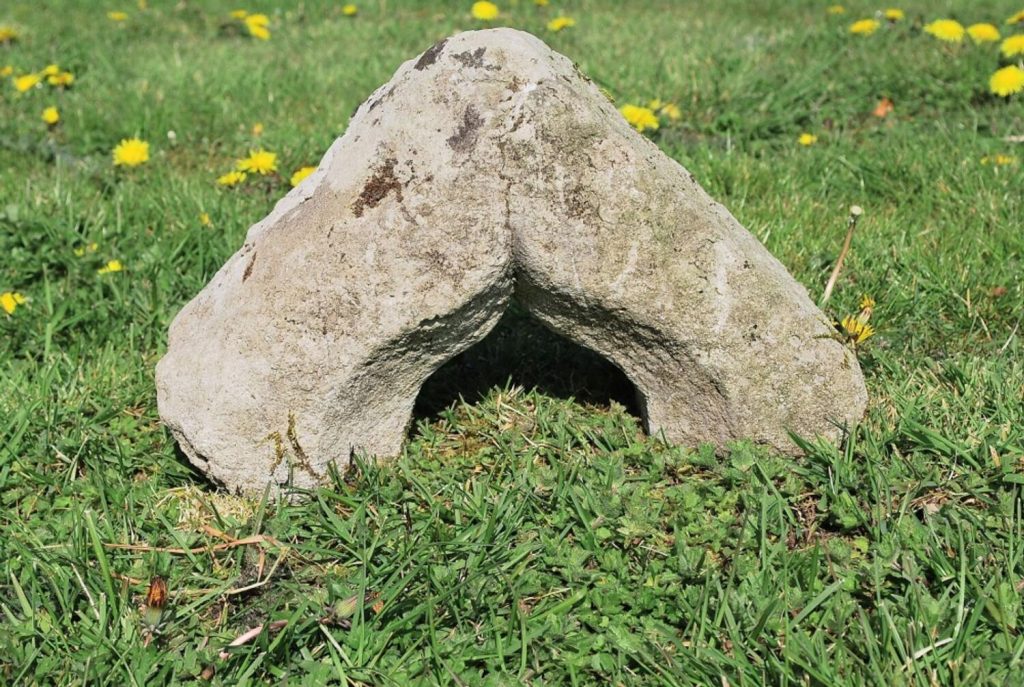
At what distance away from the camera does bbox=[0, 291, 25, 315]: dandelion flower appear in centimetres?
365

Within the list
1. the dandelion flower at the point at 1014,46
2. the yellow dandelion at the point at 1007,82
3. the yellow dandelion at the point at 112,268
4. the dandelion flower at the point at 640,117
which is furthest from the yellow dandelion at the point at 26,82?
the dandelion flower at the point at 1014,46

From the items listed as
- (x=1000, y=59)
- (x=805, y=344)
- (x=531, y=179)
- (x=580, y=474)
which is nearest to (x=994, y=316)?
(x=805, y=344)

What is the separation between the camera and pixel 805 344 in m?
2.74

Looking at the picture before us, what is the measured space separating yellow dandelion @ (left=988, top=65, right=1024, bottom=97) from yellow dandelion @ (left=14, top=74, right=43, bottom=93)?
5513 mm

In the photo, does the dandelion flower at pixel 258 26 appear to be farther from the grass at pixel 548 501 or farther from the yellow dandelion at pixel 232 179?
the yellow dandelion at pixel 232 179

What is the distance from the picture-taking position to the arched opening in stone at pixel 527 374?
10.6ft

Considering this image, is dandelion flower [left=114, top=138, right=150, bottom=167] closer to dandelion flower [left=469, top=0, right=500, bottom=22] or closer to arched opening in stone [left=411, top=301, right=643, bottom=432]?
arched opening in stone [left=411, top=301, right=643, bottom=432]

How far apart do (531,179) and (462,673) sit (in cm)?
123

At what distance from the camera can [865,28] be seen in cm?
629

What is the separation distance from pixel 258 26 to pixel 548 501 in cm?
592

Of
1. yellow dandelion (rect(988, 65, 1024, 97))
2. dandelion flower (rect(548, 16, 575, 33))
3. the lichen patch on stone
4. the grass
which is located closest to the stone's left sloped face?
the lichen patch on stone

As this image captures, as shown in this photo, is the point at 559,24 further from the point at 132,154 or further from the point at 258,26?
the point at 132,154

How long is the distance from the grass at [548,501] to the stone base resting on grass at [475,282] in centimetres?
20

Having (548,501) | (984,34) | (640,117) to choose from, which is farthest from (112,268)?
(984,34)
